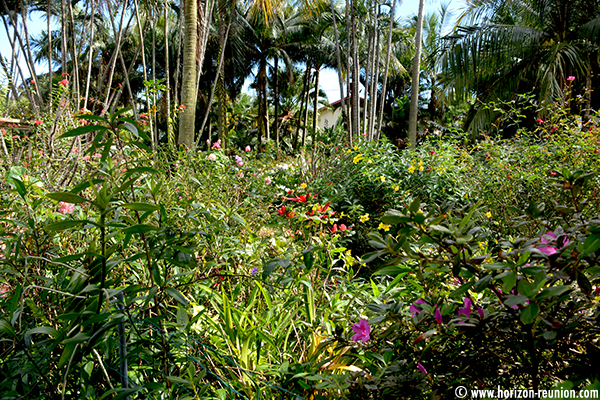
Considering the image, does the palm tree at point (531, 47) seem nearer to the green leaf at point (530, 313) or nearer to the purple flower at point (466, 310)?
the purple flower at point (466, 310)

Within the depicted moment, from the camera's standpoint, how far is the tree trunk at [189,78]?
4496mm

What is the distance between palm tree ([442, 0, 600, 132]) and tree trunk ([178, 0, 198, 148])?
6.64 m

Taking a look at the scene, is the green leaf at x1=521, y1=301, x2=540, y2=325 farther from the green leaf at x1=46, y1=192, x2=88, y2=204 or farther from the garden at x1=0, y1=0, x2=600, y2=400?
the green leaf at x1=46, y1=192, x2=88, y2=204

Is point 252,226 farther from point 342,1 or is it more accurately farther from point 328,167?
point 342,1

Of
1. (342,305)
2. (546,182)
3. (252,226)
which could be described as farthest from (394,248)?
(546,182)

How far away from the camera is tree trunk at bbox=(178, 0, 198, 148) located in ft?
14.8

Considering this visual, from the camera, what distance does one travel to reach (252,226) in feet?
8.03

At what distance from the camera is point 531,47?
30.2 feet

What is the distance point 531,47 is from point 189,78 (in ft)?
29.2

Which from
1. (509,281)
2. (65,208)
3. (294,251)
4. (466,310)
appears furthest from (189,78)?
(509,281)

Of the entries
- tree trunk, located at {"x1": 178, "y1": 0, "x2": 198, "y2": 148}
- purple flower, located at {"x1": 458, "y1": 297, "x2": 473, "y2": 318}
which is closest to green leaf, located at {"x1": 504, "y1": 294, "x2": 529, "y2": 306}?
purple flower, located at {"x1": 458, "y1": 297, "x2": 473, "y2": 318}

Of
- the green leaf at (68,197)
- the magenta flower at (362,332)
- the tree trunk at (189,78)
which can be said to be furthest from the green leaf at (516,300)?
the tree trunk at (189,78)

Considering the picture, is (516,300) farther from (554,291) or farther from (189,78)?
(189,78)

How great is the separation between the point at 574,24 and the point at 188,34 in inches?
400
